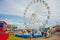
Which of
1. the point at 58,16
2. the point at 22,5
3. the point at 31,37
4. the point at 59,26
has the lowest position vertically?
the point at 31,37

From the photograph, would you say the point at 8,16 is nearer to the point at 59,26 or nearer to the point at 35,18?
the point at 35,18

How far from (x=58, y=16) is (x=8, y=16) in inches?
48.6

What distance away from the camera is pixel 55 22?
3.92 meters

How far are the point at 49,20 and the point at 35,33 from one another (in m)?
0.48

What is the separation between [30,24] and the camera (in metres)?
3.88

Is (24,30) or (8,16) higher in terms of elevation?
(8,16)

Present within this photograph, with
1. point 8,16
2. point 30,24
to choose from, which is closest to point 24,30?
point 30,24

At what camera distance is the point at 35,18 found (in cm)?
398

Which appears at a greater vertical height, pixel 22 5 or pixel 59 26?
pixel 22 5

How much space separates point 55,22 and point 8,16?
1171mm

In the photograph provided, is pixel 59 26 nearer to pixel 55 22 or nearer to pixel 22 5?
pixel 55 22

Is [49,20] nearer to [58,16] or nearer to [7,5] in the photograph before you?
[58,16]

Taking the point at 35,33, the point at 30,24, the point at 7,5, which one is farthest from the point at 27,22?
the point at 7,5

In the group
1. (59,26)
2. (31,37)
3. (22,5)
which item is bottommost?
(31,37)
